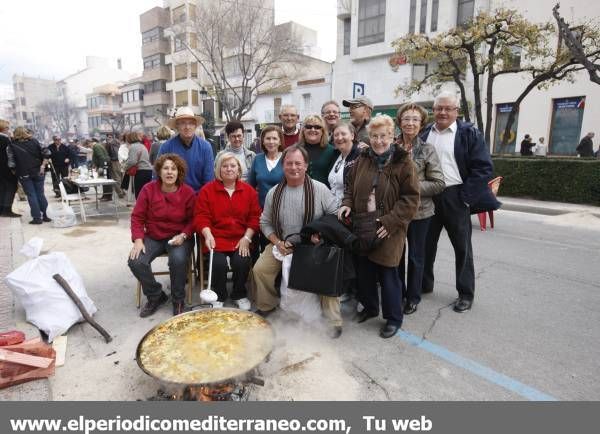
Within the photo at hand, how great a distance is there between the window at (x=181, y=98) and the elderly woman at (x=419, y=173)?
4071 centimetres

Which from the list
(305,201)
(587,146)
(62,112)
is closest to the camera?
(305,201)

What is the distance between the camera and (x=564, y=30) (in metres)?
10.5

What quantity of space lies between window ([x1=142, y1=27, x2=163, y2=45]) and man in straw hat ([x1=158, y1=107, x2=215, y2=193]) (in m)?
44.7

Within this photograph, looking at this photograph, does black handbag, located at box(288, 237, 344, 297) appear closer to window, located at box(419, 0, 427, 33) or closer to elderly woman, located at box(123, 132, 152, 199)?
elderly woman, located at box(123, 132, 152, 199)

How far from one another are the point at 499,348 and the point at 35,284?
3967 mm

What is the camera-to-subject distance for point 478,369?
111 inches

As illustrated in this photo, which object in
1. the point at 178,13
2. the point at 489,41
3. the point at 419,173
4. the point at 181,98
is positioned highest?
the point at 178,13

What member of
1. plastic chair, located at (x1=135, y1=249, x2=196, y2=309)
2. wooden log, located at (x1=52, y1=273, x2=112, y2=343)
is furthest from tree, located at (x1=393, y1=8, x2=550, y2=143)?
wooden log, located at (x1=52, y1=273, x2=112, y2=343)

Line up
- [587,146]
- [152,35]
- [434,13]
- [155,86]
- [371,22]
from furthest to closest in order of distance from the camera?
1. [155,86]
2. [152,35]
3. [371,22]
4. [434,13]
5. [587,146]

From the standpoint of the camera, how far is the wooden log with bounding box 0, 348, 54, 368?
2.51 m

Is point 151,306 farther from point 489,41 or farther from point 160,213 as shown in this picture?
point 489,41

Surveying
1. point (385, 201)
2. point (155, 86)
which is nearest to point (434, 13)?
point (385, 201)

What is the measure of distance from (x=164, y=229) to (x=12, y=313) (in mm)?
1585

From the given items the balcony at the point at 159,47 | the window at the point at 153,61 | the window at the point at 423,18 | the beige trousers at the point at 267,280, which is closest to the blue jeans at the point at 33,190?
the beige trousers at the point at 267,280
